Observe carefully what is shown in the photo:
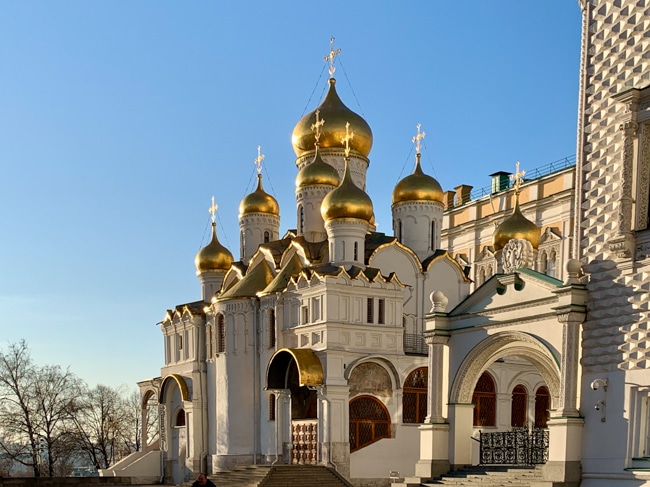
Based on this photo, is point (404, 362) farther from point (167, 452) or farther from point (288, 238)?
point (167, 452)

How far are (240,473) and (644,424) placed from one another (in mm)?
12286

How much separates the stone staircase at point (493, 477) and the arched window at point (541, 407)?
33.5 ft

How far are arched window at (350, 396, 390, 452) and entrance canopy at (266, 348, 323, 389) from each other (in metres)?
1.40

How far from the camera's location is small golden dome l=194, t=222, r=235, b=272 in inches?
1194

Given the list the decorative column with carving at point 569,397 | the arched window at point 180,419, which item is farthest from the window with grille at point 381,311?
the decorative column with carving at point 569,397

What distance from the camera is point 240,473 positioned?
2219cm

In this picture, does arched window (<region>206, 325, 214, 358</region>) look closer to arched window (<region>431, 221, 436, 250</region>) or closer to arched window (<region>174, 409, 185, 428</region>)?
arched window (<region>174, 409, 185, 428</region>)

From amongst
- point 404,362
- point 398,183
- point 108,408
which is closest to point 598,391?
point 404,362

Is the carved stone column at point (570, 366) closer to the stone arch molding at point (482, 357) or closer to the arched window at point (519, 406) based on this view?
the stone arch molding at point (482, 357)

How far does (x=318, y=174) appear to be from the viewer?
26984mm

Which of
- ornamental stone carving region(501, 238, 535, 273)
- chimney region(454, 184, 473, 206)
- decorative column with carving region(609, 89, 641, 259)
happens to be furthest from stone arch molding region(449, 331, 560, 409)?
chimney region(454, 184, 473, 206)

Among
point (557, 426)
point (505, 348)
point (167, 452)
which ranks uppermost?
point (505, 348)

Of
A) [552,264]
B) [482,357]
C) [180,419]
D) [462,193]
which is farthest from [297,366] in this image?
[462,193]

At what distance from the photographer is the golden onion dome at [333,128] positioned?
28172mm
